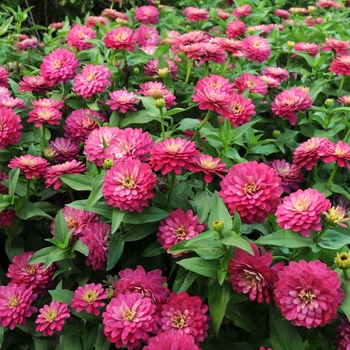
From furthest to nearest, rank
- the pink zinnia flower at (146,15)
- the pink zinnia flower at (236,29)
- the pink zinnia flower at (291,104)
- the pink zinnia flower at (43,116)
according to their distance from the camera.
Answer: the pink zinnia flower at (146,15) < the pink zinnia flower at (236,29) < the pink zinnia flower at (291,104) < the pink zinnia flower at (43,116)

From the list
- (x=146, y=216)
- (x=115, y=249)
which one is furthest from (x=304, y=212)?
(x=115, y=249)

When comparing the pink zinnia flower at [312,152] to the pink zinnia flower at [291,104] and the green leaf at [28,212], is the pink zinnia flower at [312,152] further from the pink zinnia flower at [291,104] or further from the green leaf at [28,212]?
the green leaf at [28,212]

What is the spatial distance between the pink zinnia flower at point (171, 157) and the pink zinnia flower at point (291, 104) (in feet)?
1.90

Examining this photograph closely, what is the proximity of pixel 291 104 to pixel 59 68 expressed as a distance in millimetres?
830

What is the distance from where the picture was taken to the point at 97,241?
1197 millimetres

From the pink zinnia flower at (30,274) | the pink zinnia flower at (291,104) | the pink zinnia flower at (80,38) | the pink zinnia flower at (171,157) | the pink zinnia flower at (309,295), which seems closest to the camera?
the pink zinnia flower at (309,295)

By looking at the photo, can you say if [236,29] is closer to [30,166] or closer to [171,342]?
[30,166]

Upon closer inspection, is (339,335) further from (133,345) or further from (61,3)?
(61,3)

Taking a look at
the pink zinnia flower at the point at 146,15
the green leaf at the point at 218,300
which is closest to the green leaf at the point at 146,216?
the green leaf at the point at 218,300

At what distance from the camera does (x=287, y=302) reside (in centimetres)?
93

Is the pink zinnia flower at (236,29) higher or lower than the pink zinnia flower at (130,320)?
higher

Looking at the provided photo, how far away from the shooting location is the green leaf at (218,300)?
1.04 metres

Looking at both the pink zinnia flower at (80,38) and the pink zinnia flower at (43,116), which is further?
the pink zinnia flower at (80,38)

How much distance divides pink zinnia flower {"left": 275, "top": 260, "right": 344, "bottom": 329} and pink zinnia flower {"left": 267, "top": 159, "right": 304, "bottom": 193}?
0.59 metres
